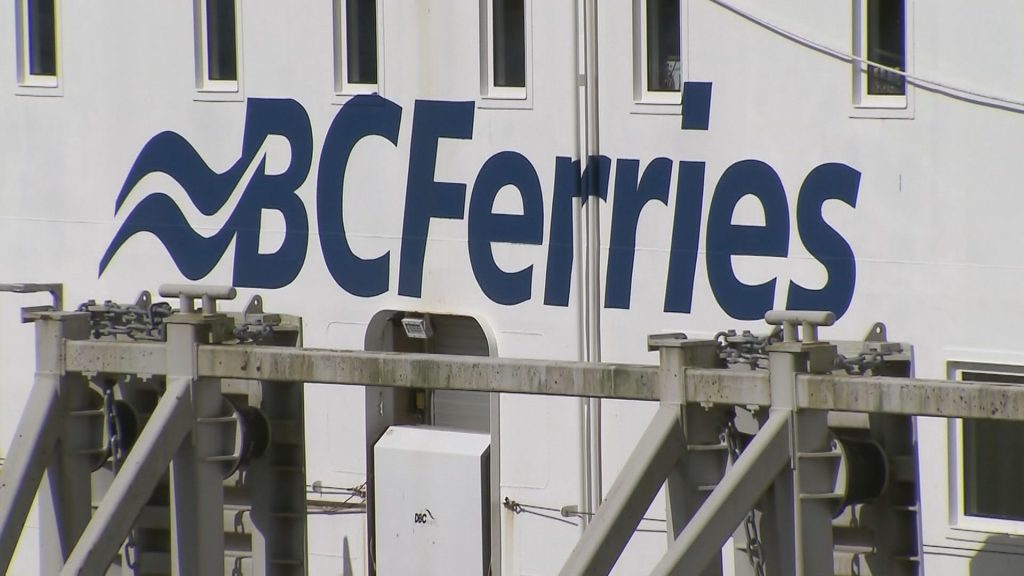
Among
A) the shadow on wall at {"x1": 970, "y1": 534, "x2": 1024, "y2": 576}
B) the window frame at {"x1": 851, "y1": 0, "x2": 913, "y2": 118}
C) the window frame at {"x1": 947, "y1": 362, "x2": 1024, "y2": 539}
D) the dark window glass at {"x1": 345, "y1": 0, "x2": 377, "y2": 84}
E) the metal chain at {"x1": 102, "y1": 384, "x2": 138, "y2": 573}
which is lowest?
the shadow on wall at {"x1": 970, "y1": 534, "x2": 1024, "y2": 576}

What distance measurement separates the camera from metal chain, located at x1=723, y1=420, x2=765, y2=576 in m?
9.43

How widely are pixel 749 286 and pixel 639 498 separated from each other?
8.28ft

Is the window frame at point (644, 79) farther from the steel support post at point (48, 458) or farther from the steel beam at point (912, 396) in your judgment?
the steel support post at point (48, 458)

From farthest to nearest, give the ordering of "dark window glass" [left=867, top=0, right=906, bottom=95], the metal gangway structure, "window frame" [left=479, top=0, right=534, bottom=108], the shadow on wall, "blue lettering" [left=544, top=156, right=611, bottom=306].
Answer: "window frame" [left=479, top=0, right=534, bottom=108] < "blue lettering" [left=544, top=156, right=611, bottom=306] < "dark window glass" [left=867, top=0, right=906, bottom=95] < the shadow on wall < the metal gangway structure

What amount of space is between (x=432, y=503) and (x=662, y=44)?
3.78 m

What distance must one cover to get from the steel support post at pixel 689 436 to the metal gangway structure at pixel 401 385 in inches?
0.4

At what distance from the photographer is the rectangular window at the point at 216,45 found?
1337 cm

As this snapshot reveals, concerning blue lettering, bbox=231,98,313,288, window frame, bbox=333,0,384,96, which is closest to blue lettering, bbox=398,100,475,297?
window frame, bbox=333,0,384,96

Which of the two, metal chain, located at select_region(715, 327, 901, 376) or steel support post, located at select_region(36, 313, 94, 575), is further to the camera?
steel support post, located at select_region(36, 313, 94, 575)

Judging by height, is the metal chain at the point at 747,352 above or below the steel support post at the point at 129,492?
above

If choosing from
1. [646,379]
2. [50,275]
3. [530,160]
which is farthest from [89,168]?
[646,379]

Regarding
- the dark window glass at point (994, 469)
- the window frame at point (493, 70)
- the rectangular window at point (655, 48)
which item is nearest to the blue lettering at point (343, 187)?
the window frame at point (493, 70)

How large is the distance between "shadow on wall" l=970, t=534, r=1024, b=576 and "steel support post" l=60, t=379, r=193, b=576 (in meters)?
4.95

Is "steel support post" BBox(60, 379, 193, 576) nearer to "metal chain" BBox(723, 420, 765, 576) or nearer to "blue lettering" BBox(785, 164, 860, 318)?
"metal chain" BBox(723, 420, 765, 576)
